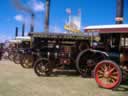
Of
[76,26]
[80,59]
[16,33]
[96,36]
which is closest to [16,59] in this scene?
[80,59]

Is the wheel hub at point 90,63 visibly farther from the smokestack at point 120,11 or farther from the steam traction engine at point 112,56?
the smokestack at point 120,11

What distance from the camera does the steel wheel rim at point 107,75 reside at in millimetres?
7457

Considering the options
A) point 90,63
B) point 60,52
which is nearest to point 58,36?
point 60,52

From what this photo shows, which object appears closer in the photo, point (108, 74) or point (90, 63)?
point (108, 74)

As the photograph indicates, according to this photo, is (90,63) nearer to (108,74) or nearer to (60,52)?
(60,52)

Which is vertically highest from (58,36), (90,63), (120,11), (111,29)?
(120,11)

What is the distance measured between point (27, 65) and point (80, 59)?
5.22 m

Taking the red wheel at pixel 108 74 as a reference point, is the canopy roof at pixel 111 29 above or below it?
above

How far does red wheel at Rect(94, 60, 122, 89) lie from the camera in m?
7.38

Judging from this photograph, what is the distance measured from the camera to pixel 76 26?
97.4 ft

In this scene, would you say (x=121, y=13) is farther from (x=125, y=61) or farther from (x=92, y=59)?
(x=125, y=61)

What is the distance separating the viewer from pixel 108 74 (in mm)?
7668

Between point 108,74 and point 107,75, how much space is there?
0.06 metres

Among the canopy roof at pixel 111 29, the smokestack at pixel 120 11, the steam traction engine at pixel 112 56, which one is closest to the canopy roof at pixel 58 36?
the steam traction engine at pixel 112 56
